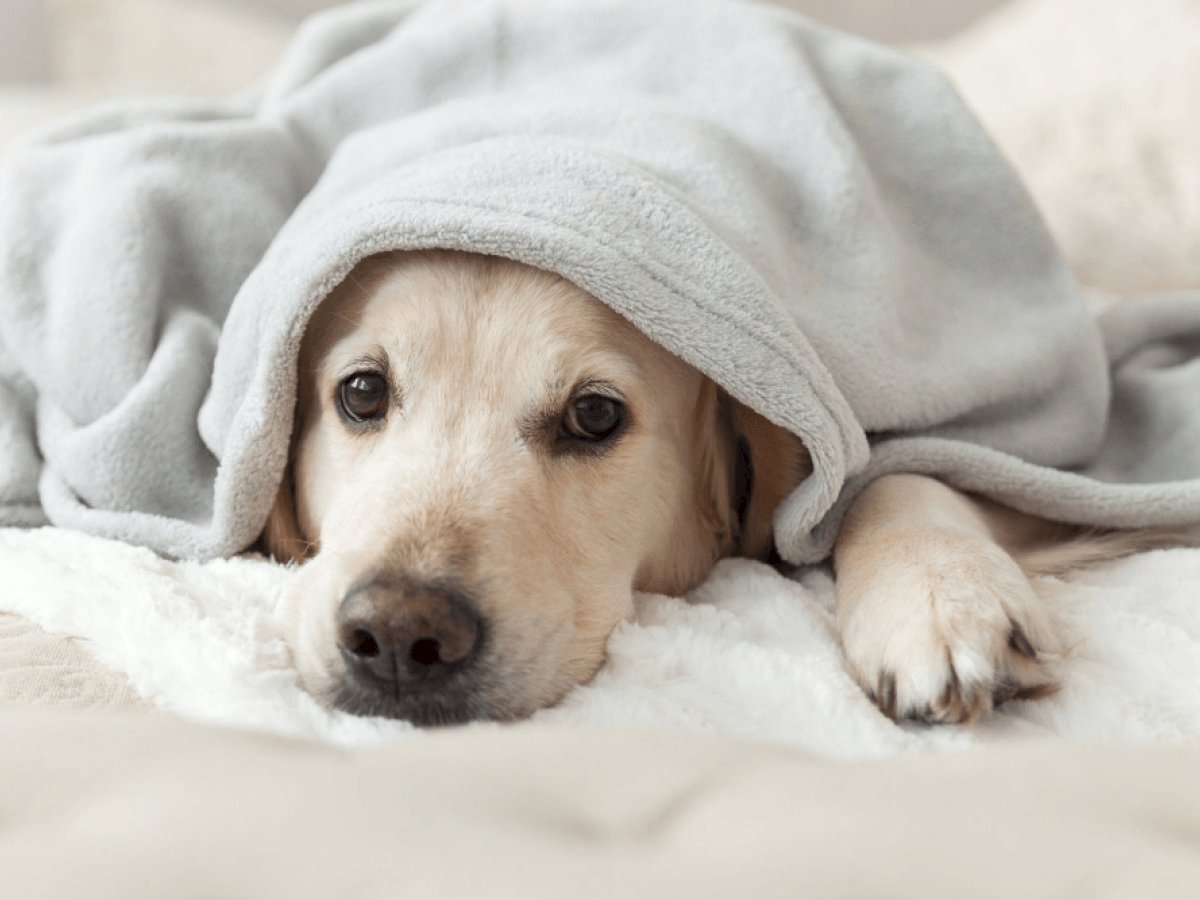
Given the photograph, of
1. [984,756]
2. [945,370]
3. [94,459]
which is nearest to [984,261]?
[945,370]

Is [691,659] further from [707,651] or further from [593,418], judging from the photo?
[593,418]

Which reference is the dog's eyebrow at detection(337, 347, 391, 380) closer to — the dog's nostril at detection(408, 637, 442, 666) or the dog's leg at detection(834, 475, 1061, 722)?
the dog's nostril at detection(408, 637, 442, 666)

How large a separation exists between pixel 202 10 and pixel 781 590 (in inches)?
145

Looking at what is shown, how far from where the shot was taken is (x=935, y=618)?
1.13 m

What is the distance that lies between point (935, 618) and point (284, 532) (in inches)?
39.8

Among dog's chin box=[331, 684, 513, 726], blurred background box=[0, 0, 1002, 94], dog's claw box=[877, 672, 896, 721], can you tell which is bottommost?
dog's chin box=[331, 684, 513, 726]

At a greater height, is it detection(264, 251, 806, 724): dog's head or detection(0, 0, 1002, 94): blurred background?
detection(0, 0, 1002, 94): blurred background

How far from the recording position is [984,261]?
1928 mm

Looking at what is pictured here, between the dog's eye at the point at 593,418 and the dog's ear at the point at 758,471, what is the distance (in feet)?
0.82

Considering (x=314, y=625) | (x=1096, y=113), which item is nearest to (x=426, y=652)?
(x=314, y=625)

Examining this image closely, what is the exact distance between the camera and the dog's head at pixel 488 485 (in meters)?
1.11

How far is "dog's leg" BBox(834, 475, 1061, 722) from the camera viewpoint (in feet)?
3.47

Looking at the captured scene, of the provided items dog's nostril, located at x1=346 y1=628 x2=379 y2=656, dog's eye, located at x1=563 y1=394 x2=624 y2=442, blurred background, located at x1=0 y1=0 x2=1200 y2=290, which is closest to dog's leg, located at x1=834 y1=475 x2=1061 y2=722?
dog's eye, located at x1=563 y1=394 x2=624 y2=442

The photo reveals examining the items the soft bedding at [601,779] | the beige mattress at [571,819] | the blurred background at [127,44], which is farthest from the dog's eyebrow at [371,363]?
the blurred background at [127,44]
